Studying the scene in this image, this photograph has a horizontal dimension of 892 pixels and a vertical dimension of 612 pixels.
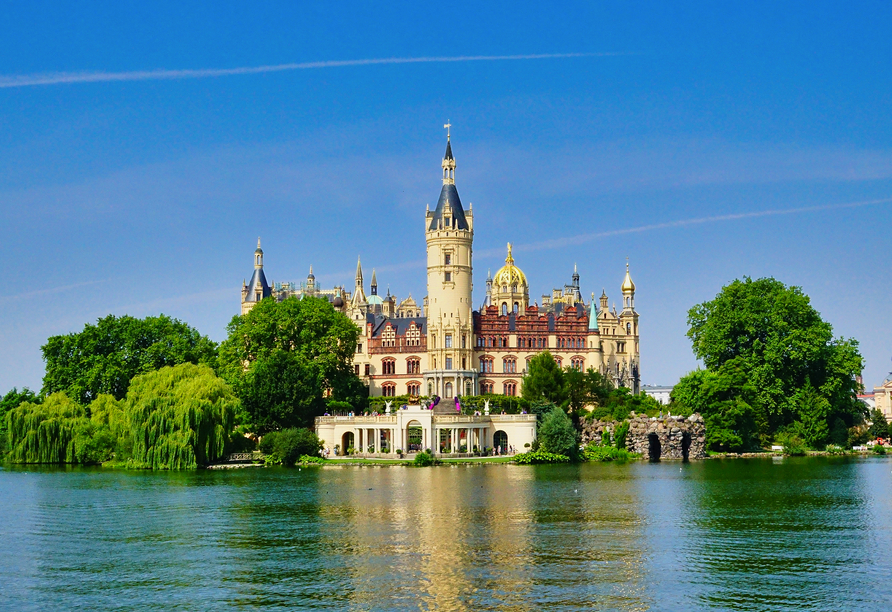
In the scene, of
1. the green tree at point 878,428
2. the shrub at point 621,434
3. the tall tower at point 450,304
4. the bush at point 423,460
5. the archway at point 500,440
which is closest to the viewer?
the bush at point 423,460

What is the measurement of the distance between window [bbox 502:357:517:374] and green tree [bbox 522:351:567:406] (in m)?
18.5

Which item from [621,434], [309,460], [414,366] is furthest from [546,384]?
[414,366]

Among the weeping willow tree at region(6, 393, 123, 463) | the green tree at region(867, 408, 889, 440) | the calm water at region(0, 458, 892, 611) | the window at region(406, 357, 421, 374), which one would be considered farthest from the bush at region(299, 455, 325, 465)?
the green tree at region(867, 408, 889, 440)

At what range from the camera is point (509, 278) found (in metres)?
134

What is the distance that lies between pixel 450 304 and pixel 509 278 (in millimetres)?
30440

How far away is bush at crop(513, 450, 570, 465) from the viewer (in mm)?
72475

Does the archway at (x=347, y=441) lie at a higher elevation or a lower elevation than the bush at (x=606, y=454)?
higher

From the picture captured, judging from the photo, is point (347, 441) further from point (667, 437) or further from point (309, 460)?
point (667, 437)

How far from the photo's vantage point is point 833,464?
6981 centimetres

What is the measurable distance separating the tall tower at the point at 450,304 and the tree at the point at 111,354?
26398 mm

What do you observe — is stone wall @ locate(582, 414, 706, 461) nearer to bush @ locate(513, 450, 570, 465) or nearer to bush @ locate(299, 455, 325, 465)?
bush @ locate(513, 450, 570, 465)

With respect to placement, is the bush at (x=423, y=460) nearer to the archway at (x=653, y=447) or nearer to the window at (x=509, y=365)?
the archway at (x=653, y=447)

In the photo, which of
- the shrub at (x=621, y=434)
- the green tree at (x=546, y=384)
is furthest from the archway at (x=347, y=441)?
the shrub at (x=621, y=434)

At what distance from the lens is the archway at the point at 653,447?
76875 millimetres
